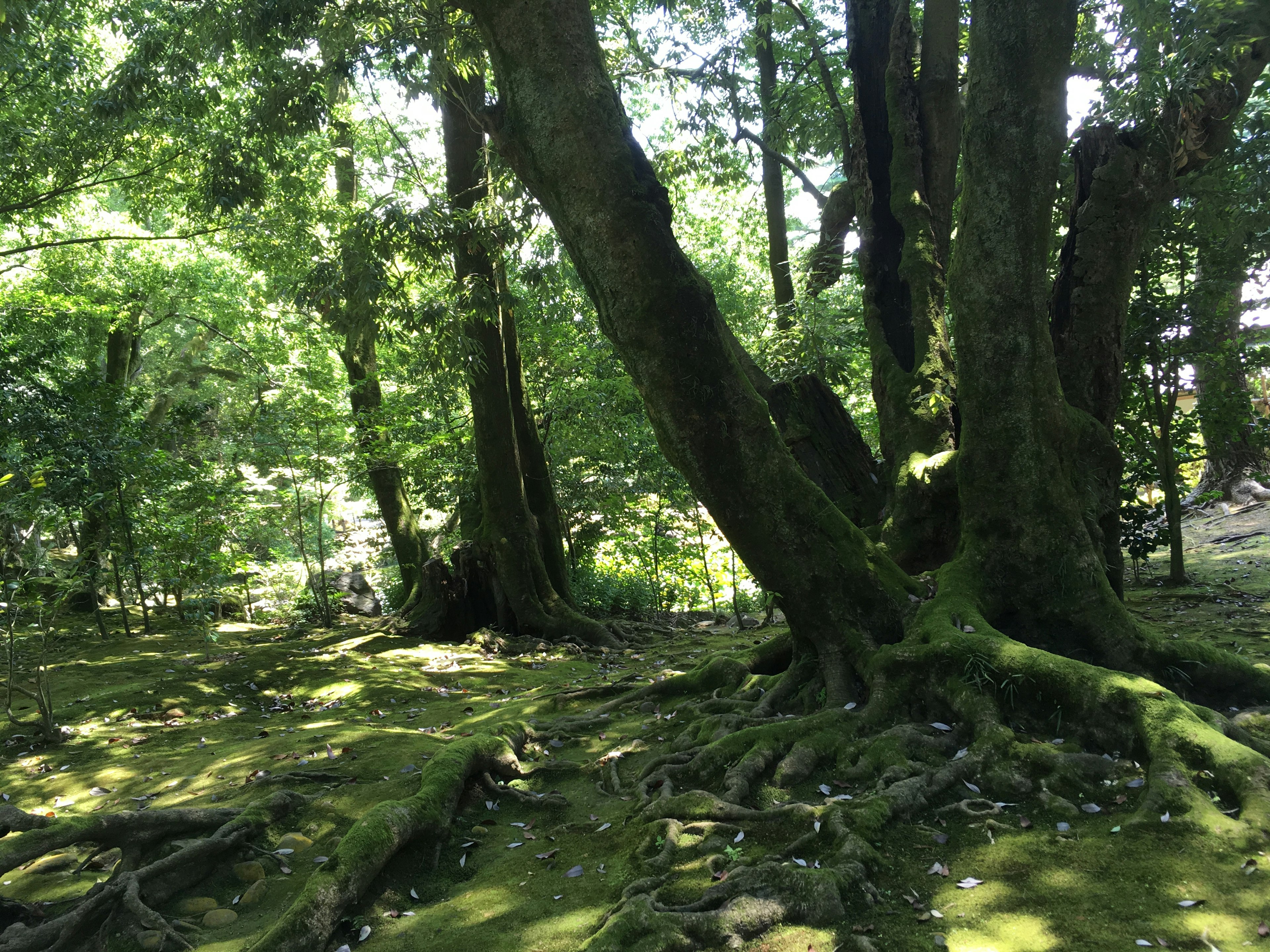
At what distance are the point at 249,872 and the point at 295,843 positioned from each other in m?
0.32

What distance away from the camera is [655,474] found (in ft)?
41.9

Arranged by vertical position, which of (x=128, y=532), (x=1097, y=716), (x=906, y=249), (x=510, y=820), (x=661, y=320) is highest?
(x=906, y=249)

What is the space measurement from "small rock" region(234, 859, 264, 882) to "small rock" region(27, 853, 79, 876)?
3.00 feet

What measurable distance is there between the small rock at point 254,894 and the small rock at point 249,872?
5 centimetres

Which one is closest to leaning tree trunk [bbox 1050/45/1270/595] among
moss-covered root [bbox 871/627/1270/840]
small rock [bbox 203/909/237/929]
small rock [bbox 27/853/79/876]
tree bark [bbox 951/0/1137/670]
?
tree bark [bbox 951/0/1137/670]

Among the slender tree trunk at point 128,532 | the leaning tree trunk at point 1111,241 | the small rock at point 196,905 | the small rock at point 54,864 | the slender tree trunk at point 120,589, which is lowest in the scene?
the small rock at point 196,905

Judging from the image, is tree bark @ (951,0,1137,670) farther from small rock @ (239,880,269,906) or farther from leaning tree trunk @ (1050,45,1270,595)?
small rock @ (239,880,269,906)

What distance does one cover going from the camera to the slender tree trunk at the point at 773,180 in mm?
10766

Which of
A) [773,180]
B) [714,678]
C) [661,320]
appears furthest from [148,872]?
[773,180]

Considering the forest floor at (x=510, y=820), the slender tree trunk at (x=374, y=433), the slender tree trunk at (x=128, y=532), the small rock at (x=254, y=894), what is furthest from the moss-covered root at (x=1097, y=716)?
the slender tree trunk at (x=128, y=532)

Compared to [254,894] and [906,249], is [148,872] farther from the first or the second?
[906,249]

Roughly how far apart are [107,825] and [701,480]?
11.2 ft

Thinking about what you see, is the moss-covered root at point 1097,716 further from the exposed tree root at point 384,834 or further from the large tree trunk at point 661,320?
the exposed tree root at point 384,834

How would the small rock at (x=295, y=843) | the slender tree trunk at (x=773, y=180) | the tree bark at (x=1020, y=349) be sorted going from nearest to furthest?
the small rock at (x=295, y=843) → the tree bark at (x=1020, y=349) → the slender tree trunk at (x=773, y=180)
